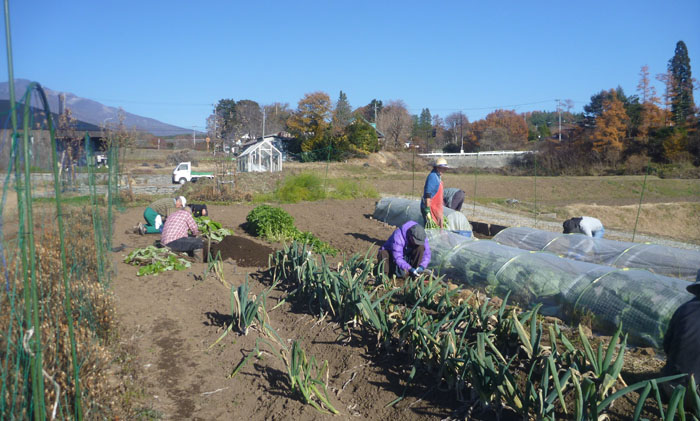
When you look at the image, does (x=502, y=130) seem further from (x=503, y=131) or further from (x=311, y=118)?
(x=311, y=118)

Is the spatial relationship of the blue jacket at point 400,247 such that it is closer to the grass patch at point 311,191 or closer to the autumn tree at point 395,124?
the grass patch at point 311,191

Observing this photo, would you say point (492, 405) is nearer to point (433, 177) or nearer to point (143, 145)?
point (433, 177)

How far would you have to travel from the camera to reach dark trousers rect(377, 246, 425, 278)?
19.2 feet

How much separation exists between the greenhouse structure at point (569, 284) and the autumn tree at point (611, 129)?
2958cm

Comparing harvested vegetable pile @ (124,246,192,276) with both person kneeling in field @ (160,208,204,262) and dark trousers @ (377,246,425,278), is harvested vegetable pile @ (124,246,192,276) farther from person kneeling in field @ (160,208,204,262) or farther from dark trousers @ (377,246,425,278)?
dark trousers @ (377,246,425,278)

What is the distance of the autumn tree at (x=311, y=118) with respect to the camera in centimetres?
4219

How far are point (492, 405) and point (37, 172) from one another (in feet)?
8.90

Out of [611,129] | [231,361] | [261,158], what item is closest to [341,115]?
[261,158]

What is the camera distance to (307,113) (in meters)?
42.8

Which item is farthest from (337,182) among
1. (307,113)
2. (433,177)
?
(307,113)

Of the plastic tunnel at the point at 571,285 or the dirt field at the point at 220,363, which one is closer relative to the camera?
the dirt field at the point at 220,363

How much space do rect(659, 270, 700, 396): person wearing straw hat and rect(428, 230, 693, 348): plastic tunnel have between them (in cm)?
126

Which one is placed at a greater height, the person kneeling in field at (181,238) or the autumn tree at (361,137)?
the autumn tree at (361,137)

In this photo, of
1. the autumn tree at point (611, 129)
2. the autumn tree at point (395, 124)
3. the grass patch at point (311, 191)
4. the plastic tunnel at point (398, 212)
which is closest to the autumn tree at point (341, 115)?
the autumn tree at point (395, 124)
